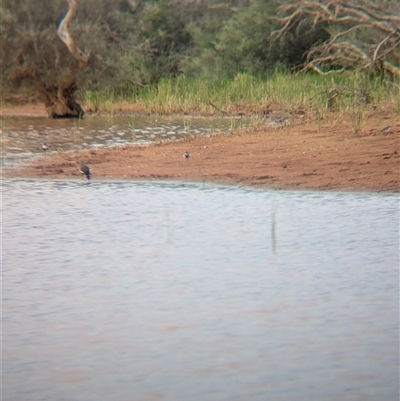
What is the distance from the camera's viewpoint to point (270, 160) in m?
12.0

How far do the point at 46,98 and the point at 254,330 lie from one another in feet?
60.1

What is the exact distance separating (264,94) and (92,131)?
17.4 feet

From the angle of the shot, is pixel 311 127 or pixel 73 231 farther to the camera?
pixel 311 127

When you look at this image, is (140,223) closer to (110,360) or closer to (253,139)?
(110,360)

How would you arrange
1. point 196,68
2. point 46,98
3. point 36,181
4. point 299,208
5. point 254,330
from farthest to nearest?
point 196,68 → point 46,98 → point 36,181 → point 299,208 → point 254,330

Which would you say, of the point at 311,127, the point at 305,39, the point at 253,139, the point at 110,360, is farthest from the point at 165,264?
the point at 305,39

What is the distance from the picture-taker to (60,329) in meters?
4.99

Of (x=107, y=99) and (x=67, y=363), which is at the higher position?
(x=67, y=363)

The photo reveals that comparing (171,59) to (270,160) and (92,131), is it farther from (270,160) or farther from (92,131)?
(270,160)

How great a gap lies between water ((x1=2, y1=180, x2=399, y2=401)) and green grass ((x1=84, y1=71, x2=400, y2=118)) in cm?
809

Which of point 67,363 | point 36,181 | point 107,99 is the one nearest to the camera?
point 67,363

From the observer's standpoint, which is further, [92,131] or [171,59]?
[171,59]

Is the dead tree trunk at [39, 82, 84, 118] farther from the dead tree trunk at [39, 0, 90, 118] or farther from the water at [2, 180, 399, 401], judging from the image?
the water at [2, 180, 399, 401]

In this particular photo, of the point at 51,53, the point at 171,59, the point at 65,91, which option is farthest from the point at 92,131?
the point at 171,59
